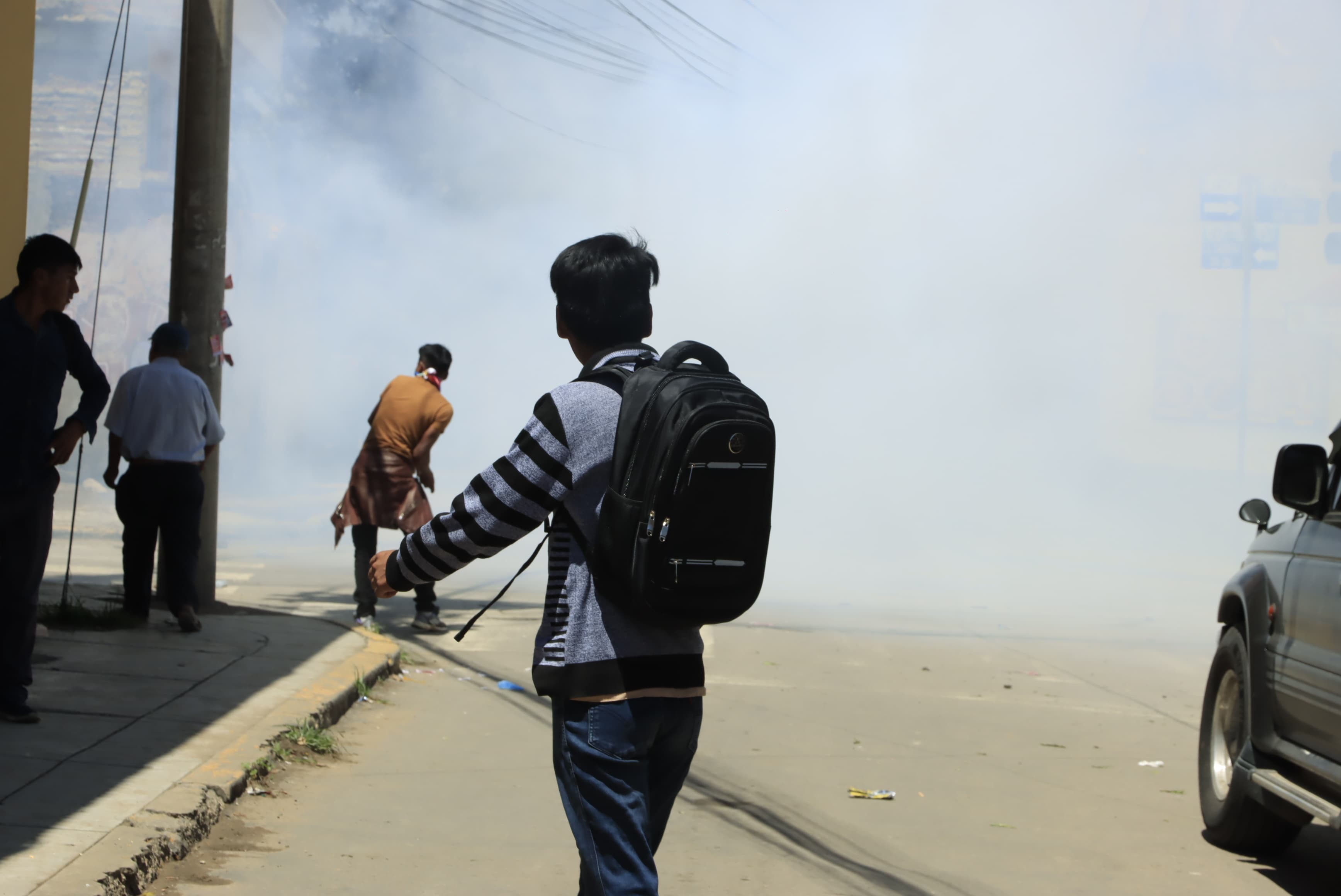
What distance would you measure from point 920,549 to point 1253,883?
12308 mm

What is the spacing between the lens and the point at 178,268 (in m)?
8.18

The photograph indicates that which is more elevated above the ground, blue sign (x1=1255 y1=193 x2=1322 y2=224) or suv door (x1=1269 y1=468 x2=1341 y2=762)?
blue sign (x1=1255 y1=193 x2=1322 y2=224)

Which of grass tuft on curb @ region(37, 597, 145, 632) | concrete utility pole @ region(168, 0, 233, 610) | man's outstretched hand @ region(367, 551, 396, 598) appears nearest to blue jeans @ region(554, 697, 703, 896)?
man's outstretched hand @ region(367, 551, 396, 598)

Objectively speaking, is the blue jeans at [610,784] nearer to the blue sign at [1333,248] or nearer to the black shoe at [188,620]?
the black shoe at [188,620]

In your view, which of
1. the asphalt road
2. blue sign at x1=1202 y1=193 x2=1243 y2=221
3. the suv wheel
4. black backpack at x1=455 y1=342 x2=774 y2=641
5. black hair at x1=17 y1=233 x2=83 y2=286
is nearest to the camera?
black backpack at x1=455 y1=342 x2=774 y2=641

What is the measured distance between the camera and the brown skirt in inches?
334

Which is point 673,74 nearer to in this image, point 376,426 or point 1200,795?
point 376,426

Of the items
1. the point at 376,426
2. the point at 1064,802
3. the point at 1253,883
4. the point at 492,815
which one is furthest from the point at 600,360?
the point at 376,426

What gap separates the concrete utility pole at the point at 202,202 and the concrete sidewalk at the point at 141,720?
1.42 metres

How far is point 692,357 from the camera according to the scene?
2441mm

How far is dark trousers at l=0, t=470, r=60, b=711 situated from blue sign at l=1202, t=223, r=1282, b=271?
14932 mm

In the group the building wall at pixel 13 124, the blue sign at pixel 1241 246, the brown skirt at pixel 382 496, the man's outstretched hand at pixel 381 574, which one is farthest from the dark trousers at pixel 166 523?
the blue sign at pixel 1241 246

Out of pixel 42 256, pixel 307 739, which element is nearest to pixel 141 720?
pixel 307 739

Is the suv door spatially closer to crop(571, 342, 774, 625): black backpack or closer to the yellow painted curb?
crop(571, 342, 774, 625): black backpack
